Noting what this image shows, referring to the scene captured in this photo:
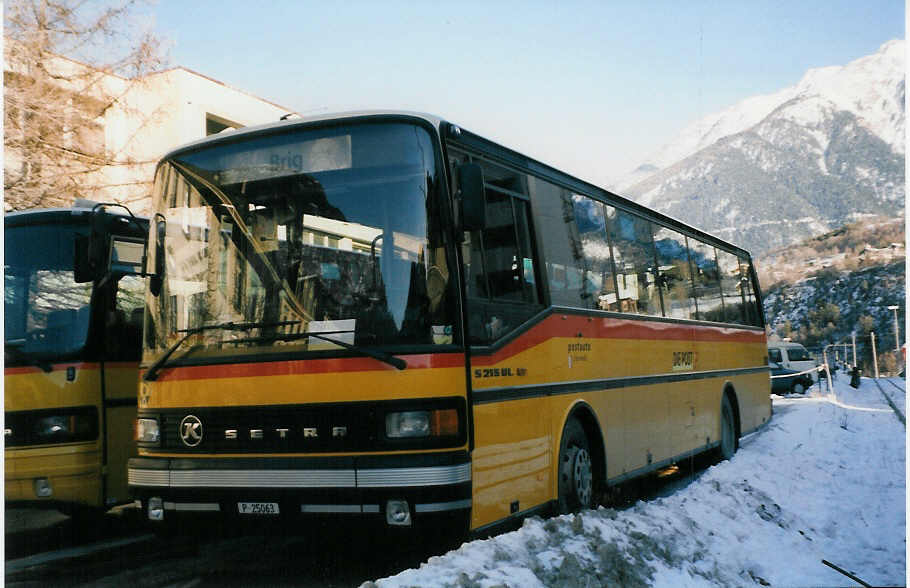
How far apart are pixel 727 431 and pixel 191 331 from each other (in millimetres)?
9676

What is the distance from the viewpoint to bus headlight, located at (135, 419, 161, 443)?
21.4 feet

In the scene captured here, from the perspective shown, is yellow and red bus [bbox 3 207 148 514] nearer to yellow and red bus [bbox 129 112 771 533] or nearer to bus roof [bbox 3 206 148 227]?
bus roof [bbox 3 206 148 227]

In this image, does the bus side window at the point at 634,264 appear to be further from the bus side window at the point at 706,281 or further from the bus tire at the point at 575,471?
the bus side window at the point at 706,281

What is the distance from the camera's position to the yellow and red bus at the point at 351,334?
19.0ft

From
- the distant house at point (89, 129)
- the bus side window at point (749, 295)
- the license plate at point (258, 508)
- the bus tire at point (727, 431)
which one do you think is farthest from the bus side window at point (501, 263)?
the distant house at point (89, 129)

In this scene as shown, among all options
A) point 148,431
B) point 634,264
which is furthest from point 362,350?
point 634,264

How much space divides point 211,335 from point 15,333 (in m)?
2.80

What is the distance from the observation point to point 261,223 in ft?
20.9

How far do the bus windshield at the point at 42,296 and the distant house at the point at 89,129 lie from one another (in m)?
9.41

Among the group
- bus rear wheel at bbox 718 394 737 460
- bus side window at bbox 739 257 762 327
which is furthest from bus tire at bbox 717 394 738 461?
bus side window at bbox 739 257 762 327

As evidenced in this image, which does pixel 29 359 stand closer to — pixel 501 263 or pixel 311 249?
pixel 311 249

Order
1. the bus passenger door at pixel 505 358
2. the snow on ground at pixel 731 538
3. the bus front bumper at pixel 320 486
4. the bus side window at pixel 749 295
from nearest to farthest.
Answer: the snow on ground at pixel 731 538 < the bus front bumper at pixel 320 486 < the bus passenger door at pixel 505 358 < the bus side window at pixel 749 295

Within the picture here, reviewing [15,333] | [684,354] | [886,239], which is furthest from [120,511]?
[886,239]

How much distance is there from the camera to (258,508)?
19.7ft
